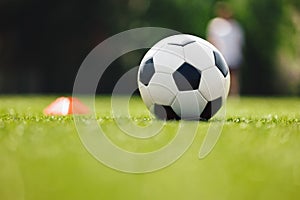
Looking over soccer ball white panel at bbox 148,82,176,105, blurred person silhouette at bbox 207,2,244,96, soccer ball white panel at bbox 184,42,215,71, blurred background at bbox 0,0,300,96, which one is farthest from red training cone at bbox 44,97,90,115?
blurred background at bbox 0,0,300,96

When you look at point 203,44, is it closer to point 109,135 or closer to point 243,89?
point 109,135

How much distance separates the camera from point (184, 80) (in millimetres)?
6461

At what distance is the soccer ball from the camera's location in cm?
646

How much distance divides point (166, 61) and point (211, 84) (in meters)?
0.44

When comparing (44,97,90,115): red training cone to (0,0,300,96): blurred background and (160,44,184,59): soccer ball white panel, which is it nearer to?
(160,44,184,59): soccer ball white panel

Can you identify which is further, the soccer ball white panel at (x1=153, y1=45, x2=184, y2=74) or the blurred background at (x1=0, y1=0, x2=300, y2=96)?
the blurred background at (x1=0, y1=0, x2=300, y2=96)

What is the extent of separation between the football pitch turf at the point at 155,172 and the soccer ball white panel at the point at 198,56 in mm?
915

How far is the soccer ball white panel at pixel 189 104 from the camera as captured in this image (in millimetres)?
6449

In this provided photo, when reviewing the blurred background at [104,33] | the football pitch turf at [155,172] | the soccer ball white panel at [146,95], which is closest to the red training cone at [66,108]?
the soccer ball white panel at [146,95]

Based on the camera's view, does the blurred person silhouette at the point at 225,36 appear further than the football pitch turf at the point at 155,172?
Yes

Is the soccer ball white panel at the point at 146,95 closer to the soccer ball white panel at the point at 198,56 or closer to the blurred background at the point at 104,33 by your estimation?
the soccer ball white panel at the point at 198,56

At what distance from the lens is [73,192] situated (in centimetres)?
372

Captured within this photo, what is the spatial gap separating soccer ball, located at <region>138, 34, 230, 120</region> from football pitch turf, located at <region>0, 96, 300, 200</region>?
72 cm

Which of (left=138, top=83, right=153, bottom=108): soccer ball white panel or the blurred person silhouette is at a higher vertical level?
the blurred person silhouette
